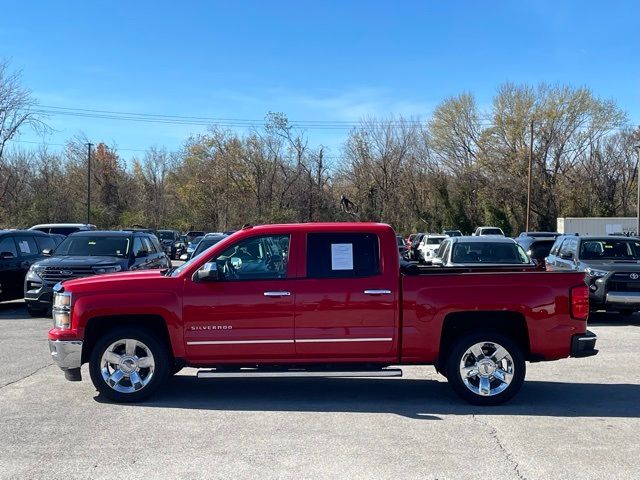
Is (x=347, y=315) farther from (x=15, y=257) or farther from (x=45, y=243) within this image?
(x=45, y=243)

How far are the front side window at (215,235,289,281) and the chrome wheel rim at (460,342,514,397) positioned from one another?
2.15 metres

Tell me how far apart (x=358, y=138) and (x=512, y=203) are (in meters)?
14.9

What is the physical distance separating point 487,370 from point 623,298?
7152 mm

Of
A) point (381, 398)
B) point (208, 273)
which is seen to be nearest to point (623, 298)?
point (381, 398)

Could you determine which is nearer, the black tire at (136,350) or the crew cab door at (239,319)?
the crew cab door at (239,319)

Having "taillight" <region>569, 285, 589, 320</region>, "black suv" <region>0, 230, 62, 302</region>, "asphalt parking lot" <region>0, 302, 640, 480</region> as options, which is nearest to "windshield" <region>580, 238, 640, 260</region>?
"asphalt parking lot" <region>0, 302, 640, 480</region>

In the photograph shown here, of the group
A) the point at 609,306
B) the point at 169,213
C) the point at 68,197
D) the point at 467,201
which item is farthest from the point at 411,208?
the point at 609,306

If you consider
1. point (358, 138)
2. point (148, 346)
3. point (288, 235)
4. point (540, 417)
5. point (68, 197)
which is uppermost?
point (358, 138)

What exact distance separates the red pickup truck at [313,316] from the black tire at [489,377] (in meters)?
0.01

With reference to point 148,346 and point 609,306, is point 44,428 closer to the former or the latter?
point 148,346

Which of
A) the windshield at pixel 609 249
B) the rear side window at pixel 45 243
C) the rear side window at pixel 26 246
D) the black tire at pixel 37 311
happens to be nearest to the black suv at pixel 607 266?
the windshield at pixel 609 249

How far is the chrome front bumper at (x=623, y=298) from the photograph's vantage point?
40.4 ft

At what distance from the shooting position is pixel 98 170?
202ft

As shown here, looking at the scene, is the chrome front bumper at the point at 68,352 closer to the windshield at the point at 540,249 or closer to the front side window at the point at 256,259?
the front side window at the point at 256,259
